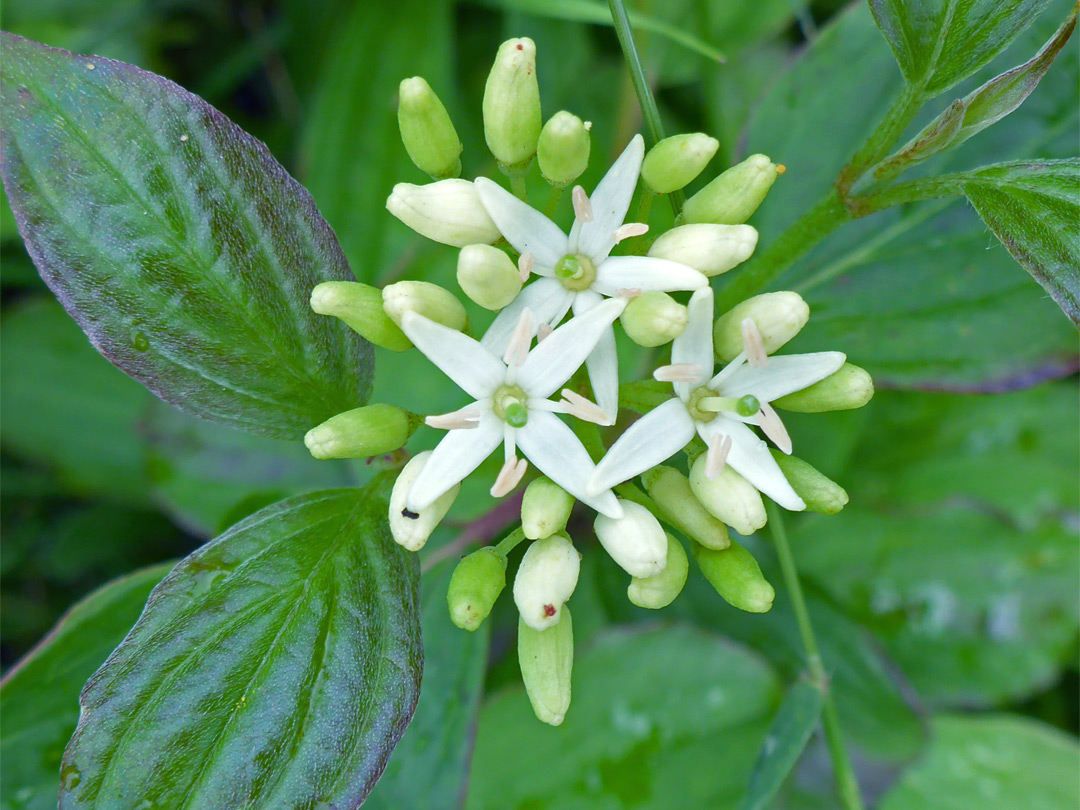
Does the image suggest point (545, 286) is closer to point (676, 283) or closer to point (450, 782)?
point (676, 283)

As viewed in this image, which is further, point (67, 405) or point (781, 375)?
point (67, 405)

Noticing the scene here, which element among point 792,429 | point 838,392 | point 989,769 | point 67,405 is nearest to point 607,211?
point 838,392

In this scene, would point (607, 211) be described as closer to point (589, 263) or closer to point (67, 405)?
point (589, 263)

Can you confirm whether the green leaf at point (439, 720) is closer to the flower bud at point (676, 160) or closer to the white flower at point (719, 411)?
the white flower at point (719, 411)

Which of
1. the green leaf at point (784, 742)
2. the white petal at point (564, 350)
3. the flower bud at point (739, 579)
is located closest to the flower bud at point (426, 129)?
the white petal at point (564, 350)

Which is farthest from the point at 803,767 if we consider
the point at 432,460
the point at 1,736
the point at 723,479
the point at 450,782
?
the point at 1,736

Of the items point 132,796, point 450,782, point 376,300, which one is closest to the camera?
point 132,796

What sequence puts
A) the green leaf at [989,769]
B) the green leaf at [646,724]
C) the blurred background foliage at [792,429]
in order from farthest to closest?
the green leaf at [989,769] < the green leaf at [646,724] < the blurred background foliage at [792,429]
